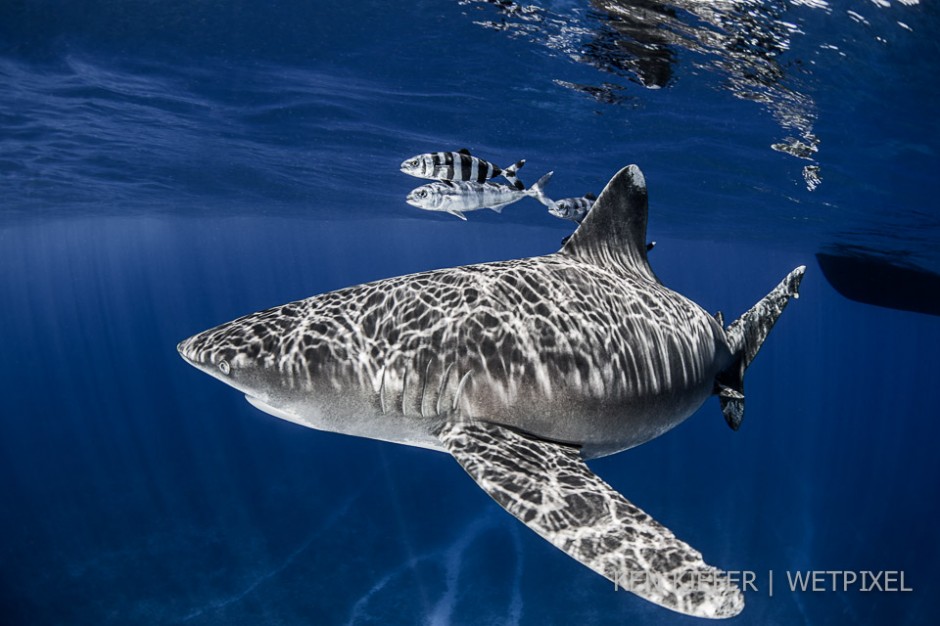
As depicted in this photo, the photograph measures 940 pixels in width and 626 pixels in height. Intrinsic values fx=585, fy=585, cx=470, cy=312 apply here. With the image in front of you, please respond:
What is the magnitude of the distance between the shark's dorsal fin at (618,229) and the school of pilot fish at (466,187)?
1.48 m

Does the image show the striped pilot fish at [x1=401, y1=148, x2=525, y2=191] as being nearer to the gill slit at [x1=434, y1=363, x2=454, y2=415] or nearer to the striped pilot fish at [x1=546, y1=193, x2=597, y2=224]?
the striped pilot fish at [x1=546, y1=193, x2=597, y2=224]

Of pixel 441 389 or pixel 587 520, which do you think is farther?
pixel 441 389

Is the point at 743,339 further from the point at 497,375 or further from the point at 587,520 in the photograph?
the point at 587,520

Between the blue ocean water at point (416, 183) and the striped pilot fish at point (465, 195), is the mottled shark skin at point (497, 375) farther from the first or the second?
the blue ocean water at point (416, 183)

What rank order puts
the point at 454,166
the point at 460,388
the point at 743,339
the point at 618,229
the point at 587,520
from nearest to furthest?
the point at 587,520
the point at 460,388
the point at 618,229
the point at 743,339
the point at 454,166

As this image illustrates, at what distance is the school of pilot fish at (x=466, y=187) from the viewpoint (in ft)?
21.3

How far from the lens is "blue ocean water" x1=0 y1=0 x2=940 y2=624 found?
10398mm

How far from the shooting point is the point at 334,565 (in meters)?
15.4

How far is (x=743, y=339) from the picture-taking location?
5.71 meters

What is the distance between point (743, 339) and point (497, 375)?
3421mm

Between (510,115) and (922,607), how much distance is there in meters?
20.7

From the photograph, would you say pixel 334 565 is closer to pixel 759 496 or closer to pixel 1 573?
pixel 1 573

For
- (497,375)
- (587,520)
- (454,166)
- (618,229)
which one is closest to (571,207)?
(454,166)

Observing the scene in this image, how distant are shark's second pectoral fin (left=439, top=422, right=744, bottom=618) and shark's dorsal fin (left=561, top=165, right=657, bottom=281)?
2105 millimetres
